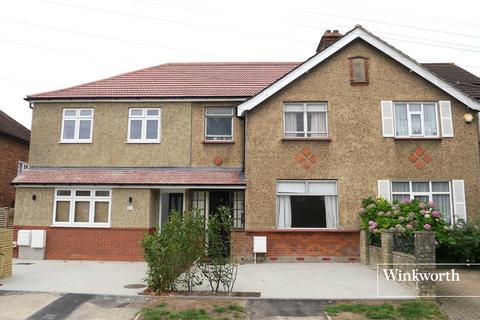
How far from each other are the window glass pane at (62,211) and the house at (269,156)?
0.04m

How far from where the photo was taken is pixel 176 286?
935 centimetres

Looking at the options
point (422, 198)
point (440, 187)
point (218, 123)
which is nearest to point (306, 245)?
point (422, 198)

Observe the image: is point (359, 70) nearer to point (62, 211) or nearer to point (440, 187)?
point (440, 187)

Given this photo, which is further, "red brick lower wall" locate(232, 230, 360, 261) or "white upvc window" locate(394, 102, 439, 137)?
"white upvc window" locate(394, 102, 439, 137)

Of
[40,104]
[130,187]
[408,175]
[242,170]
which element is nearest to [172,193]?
[130,187]

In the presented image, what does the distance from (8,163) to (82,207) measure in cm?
1016

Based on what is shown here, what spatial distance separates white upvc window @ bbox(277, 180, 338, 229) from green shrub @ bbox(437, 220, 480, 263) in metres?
3.38

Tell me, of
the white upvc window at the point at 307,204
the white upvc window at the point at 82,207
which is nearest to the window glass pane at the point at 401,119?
the white upvc window at the point at 307,204

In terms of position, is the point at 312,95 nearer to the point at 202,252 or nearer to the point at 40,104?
the point at 202,252

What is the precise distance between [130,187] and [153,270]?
19.9ft

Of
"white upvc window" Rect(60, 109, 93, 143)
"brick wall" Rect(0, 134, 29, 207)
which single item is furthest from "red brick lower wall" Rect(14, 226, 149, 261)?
"brick wall" Rect(0, 134, 29, 207)

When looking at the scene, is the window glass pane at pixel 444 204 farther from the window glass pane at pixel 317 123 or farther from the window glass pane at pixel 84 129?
the window glass pane at pixel 84 129

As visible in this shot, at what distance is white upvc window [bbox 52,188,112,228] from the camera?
14641 millimetres

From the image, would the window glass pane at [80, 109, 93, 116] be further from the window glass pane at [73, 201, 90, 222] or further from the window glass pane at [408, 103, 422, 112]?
the window glass pane at [408, 103, 422, 112]
